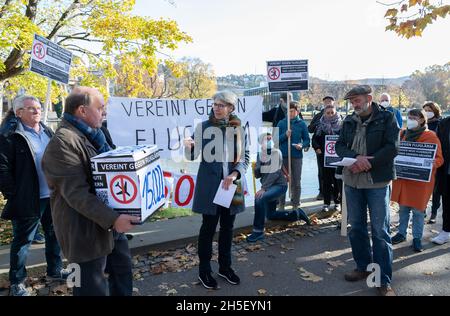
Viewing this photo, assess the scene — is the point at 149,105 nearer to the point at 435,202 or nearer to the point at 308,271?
the point at 308,271

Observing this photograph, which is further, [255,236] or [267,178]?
[267,178]

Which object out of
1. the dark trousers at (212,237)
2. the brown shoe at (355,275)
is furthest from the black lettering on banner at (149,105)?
the brown shoe at (355,275)

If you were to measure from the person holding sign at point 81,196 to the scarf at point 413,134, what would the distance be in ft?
13.7

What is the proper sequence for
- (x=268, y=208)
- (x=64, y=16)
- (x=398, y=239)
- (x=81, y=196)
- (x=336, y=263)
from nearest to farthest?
(x=81, y=196) < (x=336, y=263) < (x=398, y=239) < (x=268, y=208) < (x=64, y=16)

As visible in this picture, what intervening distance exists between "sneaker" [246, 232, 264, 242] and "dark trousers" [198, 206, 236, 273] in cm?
131

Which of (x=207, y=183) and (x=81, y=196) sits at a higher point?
(x=81, y=196)

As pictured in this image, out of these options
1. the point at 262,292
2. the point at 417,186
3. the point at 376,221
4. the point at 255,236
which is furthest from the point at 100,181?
the point at 417,186

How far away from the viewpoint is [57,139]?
228 cm

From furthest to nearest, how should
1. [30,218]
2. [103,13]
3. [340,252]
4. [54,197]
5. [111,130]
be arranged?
[103,13] → [111,130] → [340,252] → [30,218] → [54,197]

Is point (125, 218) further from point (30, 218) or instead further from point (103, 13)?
point (103, 13)

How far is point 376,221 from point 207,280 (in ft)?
6.32

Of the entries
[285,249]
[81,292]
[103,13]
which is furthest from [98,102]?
[103,13]

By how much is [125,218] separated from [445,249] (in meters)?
4.66

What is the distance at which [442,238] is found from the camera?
5027 mm
